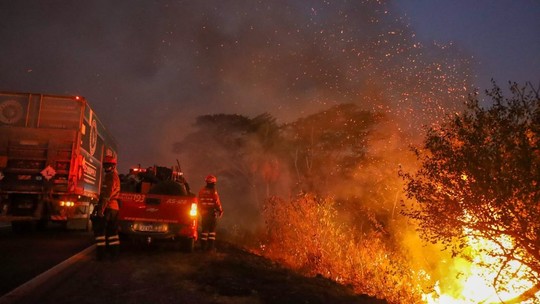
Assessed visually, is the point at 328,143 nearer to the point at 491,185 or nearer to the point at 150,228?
the point at 150,228

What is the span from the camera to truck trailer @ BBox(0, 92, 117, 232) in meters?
12.8

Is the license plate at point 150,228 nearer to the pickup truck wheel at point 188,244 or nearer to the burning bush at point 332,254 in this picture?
the pickup truck wheel at point 188,244

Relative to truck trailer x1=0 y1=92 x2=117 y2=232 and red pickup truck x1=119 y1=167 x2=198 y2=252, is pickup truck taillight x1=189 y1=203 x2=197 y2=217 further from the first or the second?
truck trailer x1=0 y1=92 x2=117 y2=232

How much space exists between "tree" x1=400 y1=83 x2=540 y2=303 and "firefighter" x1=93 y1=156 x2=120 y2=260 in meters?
5.67

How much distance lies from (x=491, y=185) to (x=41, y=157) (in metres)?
12.1

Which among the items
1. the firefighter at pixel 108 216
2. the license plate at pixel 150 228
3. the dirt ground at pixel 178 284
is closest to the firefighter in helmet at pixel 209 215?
the license plate at pixel 150 228

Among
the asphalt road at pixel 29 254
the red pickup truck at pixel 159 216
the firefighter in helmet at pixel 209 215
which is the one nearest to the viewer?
the asphalt road at pixel 29 254

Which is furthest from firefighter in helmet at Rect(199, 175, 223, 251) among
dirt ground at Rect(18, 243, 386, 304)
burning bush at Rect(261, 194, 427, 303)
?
burning bush at Rect(261, 194, 427, 303)

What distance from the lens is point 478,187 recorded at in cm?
680

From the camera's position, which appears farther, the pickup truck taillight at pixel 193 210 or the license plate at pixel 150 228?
the pickup truck taillight at pixel 193 210

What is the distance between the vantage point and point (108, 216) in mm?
8625

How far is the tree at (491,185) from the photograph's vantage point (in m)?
6.48

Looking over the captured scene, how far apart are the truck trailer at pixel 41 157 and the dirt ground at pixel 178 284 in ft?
16.3

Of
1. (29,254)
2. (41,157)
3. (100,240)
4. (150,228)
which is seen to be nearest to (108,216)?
(100,240)
